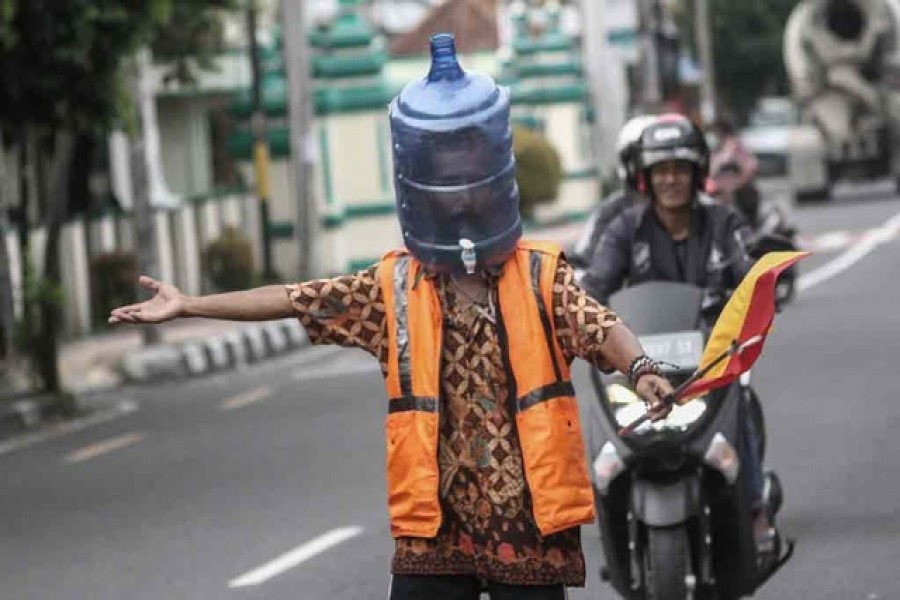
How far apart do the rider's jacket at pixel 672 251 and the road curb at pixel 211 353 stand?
39.9ft

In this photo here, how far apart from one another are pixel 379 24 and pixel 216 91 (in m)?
35.7

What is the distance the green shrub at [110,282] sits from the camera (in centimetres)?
2792

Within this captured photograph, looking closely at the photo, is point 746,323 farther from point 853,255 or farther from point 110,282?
point 853,255

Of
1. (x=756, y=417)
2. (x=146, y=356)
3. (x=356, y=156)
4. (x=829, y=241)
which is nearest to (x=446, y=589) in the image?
(x=756, y=417)

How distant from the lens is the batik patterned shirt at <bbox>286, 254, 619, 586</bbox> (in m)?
6.50

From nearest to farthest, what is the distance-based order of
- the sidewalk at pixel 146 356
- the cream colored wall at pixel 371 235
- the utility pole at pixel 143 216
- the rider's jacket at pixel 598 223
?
the rider's jacket at pixel 598 223
the sidewalk at pixel 146 356
the utility pole at pixel 143 216
the cream colored wall at pixel 371 235

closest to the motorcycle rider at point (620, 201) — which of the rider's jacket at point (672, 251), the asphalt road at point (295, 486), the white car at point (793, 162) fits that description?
the rider's jacket at point (672, 251)

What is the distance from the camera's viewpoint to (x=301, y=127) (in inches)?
1198

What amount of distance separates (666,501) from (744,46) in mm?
77016

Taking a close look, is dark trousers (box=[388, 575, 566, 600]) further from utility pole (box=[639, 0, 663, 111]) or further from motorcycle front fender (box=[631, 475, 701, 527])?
utility pole (box=[639, 0, 663, 111])

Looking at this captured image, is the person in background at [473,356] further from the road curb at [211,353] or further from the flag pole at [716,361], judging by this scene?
the road curb at [211,353]

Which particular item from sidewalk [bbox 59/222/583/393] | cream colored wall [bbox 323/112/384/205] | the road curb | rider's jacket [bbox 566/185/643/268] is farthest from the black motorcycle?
cream colored wall [bbox 323/112/384/205]

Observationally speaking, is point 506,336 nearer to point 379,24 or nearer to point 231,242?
point 231,242

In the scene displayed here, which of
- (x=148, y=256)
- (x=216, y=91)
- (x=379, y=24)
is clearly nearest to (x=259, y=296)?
(x=148, y=256)
